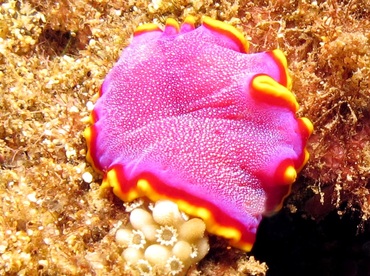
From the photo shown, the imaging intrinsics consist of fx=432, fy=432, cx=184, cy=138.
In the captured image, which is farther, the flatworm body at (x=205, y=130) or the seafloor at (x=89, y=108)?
the seafloor at (x=89, y=108)

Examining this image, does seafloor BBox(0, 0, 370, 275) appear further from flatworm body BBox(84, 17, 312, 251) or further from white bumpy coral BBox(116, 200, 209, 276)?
flatworm body BBox(84, 17, 312, 251)

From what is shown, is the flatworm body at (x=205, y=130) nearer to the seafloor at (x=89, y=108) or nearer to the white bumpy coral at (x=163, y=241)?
the white bumpy coral at (x=163, y=241)

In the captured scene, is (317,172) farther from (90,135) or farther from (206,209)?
(90,135)

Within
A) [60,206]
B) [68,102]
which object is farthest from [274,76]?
[60,206]

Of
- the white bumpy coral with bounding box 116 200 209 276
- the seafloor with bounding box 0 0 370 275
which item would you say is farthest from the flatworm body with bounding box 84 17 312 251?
the seafloor with bounding box 0 0 370 275

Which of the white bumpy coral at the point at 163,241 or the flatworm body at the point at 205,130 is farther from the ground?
the flatworm body at the point at 205,130

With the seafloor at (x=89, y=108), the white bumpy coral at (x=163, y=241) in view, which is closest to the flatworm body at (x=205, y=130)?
the white bumpy coral at (x=163, y=241)

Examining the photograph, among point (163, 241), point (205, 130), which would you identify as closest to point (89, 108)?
point (205, 130)
